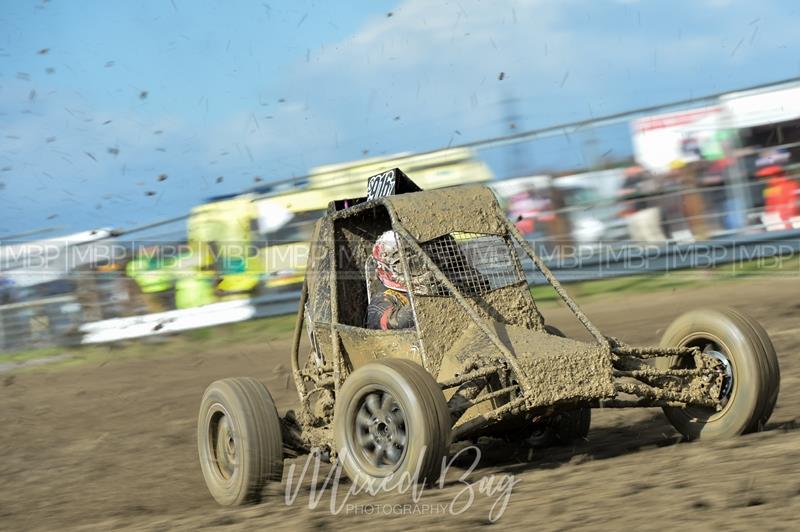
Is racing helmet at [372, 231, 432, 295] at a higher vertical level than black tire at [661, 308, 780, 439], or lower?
higher

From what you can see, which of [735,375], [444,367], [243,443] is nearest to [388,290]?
[444,367]

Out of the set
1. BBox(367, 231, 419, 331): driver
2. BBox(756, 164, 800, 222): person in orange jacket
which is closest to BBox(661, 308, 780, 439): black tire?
BBox(367, 231, 419, 331): driver

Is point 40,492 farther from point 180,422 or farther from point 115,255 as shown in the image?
point 115,255

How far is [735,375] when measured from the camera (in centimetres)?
425

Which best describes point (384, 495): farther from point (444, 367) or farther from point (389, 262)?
point (389, 262)

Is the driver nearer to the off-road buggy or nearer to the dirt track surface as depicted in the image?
the off-road buggy

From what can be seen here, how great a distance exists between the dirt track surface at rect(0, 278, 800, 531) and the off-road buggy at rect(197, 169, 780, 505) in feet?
0.55

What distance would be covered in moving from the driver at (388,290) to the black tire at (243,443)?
0.62m

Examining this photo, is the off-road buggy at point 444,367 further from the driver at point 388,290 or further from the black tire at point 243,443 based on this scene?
the driver at point 388,290

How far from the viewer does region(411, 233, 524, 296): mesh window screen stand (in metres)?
4.63

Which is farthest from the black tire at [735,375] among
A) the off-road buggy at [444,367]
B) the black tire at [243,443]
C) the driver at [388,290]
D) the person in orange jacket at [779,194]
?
the person in orange jacket at [779,194]

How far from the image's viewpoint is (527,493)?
360 centimetres

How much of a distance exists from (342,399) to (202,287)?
755 centimetres

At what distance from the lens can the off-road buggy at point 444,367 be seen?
3928mm
